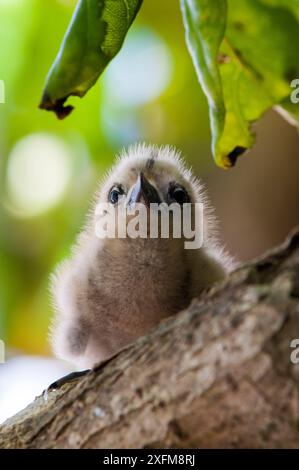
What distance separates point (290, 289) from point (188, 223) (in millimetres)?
973

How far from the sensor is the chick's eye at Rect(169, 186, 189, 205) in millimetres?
2070

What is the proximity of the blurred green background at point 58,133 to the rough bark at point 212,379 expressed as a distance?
168 cm

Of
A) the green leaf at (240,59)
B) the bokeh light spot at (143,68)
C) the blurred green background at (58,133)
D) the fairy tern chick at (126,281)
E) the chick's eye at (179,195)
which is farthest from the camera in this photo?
the bokeh light spot at (143,68)

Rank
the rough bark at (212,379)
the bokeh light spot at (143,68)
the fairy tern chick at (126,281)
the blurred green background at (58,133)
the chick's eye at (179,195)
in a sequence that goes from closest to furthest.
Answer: the rough bark at (212,379), the fairy tern chick at (126,281), the chick's eye at (179,195), the blurred green background at (58,133), the bokeh light spot at (143,68)

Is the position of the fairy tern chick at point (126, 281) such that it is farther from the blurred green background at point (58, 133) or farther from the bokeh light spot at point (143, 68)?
the bokeh light spot at point (143, 68)

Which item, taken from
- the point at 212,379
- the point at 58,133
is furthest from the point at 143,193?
the point at 58,133

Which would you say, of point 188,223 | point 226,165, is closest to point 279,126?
point 188,223

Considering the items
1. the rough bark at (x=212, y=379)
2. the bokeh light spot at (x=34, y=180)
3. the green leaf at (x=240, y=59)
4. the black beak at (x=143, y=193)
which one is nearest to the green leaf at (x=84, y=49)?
the green leaf at (x=240, y=59)

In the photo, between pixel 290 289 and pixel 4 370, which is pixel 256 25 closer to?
pixel 290 289

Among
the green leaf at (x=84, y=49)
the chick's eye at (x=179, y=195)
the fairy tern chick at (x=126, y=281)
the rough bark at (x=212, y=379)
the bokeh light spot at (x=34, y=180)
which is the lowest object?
the bokeh light spot at (x=34, y=180)

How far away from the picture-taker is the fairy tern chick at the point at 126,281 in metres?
1.87

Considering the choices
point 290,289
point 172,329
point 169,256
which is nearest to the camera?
point 290,289

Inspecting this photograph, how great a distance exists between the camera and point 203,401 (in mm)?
1123

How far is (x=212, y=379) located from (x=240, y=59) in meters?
0.53
